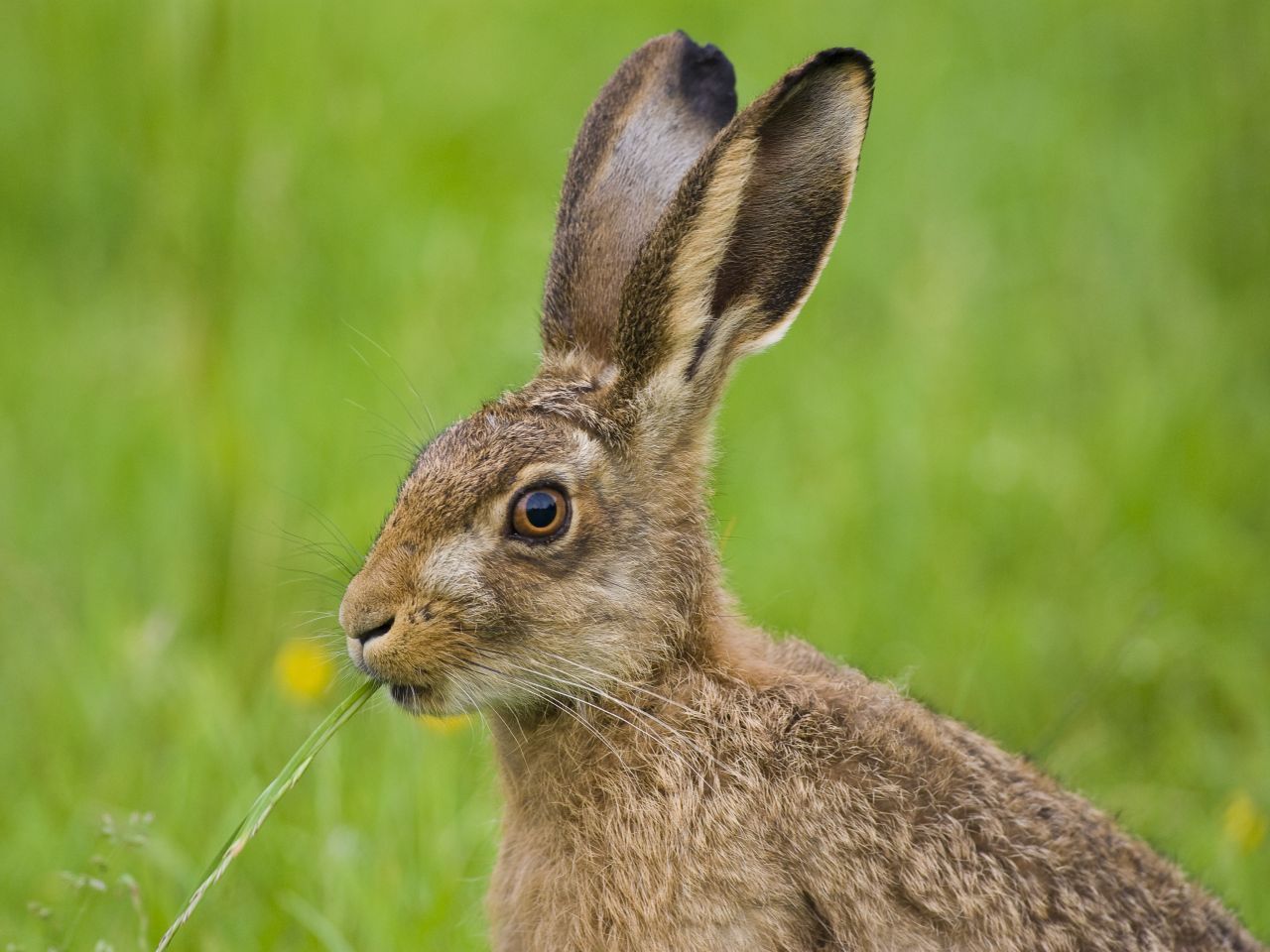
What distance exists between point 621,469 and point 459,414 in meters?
2.42

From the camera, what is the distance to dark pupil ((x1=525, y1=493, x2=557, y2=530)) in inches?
158

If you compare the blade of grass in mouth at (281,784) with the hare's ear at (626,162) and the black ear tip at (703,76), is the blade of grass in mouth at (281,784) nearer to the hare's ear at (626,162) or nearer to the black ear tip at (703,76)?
the hare's ear at (626,162)

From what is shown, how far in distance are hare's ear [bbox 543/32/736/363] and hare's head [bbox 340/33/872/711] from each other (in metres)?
0.18

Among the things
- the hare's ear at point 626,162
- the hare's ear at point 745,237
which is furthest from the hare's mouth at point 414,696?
the hare's ear at point 626,162

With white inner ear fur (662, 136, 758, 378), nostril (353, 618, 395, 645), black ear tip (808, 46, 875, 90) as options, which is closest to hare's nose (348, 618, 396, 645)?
nostril (353, 618, 395, 645)

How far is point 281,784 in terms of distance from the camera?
4016 mm

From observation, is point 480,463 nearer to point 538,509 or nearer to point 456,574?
point 538,509

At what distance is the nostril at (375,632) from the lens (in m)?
3.90

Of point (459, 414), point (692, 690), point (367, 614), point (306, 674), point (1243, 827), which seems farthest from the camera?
point (459, 414)

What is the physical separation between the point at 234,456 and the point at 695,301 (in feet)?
8.57

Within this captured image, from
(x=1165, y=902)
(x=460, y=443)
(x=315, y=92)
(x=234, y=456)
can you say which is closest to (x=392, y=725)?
(x=234, y=456)

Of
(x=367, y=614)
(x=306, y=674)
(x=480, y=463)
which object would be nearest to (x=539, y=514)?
(x=480, y=463)

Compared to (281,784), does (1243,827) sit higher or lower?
higher

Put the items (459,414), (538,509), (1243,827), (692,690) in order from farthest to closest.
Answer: (459,414)
(1243,827)
(692,690)
(538,509)
